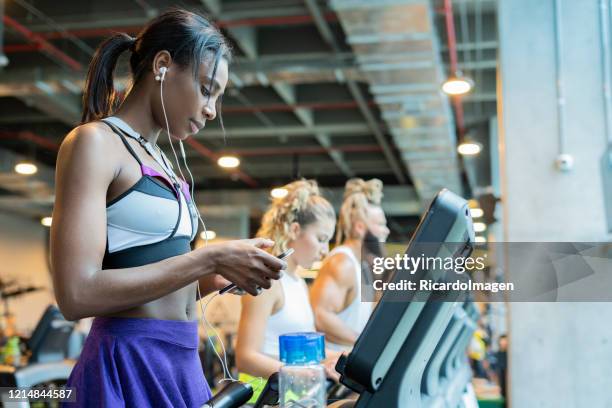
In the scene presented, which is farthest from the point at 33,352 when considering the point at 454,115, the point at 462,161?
the point at 462,161

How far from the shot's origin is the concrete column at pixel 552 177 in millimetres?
2477

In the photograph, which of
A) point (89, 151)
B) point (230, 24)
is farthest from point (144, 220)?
point (230, 24)

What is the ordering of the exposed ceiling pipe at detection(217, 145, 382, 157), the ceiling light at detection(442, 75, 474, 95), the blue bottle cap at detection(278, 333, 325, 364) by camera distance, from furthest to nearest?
1. the exposed ceiling pipe at detection(217, 145, 382, 157)
2. the ceiling light at detection(442, 75, 474, 95)
3. the blue bottle cap at detection(278, 333, 325, 364)

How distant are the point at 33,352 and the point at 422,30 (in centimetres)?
347

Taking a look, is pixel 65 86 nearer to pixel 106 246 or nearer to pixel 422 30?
pixel 422 30

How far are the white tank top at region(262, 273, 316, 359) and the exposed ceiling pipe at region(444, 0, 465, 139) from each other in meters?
3.77

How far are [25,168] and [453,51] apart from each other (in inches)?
268

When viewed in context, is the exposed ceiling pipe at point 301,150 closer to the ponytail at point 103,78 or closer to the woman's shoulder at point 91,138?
the ponytail at point 103,78

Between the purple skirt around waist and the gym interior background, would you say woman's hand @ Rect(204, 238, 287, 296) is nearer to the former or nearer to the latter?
the purple skirt around waist

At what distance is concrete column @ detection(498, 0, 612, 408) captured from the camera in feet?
8.13

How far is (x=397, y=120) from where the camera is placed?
7434 mm

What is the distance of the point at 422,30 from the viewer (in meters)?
5.28

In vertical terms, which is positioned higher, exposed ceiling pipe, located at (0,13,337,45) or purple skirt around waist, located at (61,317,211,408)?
exposed ceiling pipe, located at (0,13,337,45)

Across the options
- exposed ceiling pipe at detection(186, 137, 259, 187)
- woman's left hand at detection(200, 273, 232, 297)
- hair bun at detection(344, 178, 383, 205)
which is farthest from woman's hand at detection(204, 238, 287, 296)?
exposed ceiling pipe at detection(186, 137, 259, 187)
